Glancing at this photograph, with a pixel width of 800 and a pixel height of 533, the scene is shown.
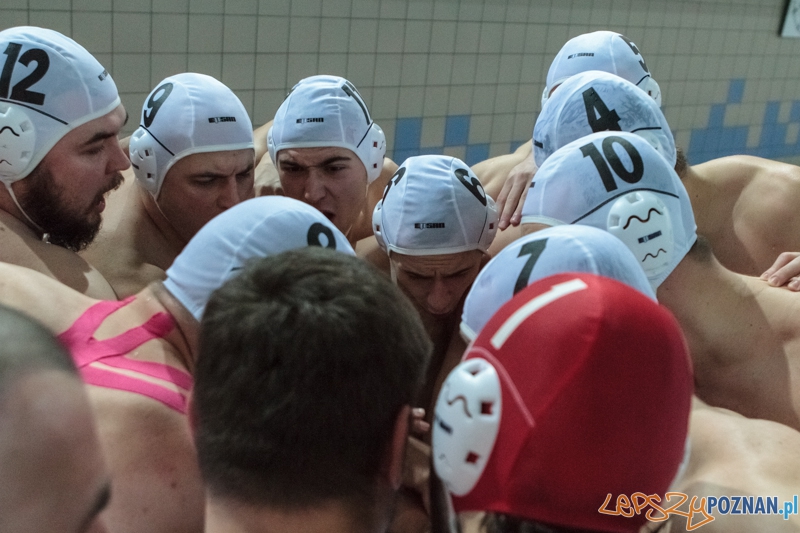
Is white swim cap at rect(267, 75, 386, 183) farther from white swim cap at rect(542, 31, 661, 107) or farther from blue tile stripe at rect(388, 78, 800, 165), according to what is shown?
blue tile stripe at rect(388, 78, 800, 165)

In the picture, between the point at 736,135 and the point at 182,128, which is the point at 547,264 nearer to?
the point at 182,128

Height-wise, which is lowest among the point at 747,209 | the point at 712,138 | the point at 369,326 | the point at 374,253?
the point at 712,138

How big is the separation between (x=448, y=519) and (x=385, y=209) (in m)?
1.73

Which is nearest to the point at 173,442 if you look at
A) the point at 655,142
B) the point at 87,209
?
the point at 87,209

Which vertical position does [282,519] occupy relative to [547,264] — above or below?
below

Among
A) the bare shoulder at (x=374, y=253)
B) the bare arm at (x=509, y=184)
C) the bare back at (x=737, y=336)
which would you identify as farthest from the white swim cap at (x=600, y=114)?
the bare shoulder at (x=374, y=253)

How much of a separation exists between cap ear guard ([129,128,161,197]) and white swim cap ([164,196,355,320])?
148 centimetres

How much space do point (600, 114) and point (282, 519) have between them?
204cm

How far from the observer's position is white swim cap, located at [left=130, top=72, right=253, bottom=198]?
10.6 ft

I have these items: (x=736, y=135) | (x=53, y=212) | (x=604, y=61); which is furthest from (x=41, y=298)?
(x=736, y=135)

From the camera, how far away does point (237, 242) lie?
6.12 feet

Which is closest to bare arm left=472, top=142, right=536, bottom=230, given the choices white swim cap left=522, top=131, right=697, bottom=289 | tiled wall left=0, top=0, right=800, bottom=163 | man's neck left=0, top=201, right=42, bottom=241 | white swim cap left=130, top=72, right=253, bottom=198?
white swim cap left=522, top=131, right=697, bottom=289

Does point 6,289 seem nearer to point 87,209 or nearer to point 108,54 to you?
point 87,209

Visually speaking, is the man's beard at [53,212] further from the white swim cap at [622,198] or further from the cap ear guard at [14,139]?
the white swim cap at [622,198]
